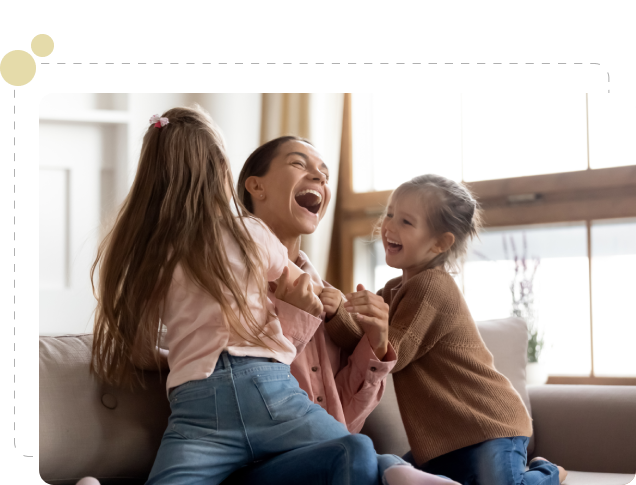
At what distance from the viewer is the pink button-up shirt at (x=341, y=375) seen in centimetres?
144

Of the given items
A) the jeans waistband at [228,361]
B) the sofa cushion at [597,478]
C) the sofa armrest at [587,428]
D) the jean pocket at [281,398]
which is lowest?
the sofa cushion at [597,478]

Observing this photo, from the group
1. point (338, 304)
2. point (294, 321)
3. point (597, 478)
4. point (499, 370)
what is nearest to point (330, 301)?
point (338, 304)

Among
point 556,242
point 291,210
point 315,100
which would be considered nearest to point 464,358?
point 291,210

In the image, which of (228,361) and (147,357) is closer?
(228,361)

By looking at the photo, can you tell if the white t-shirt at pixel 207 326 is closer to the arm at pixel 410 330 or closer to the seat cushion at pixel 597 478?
the arm at pixel 410 330

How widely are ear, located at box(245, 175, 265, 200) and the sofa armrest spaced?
1009 millimetres

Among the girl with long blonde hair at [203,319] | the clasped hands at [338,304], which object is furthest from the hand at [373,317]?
the girl with long blonde hair at [203,319]

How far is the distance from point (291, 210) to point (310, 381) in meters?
0.39

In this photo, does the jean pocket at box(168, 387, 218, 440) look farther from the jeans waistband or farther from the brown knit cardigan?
the brown knit cardigan

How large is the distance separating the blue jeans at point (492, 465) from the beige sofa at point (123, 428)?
166 millimetres

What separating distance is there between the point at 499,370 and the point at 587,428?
0.27 meters

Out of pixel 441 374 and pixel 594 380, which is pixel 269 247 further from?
pixel 594 380

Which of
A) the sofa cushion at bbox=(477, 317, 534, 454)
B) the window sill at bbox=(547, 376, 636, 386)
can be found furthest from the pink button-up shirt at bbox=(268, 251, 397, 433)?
the window sill at bbox=(547, 376, 636, 386)

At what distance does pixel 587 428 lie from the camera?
179cm
